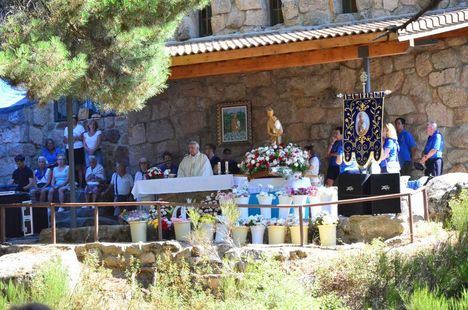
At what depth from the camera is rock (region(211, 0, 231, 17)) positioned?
65.9ft

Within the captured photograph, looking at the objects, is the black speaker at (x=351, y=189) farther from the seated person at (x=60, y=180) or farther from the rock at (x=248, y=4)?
the seated person at (x=60, y=180)

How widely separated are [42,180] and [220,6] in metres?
5.15

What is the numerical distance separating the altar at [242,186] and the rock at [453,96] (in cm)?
353

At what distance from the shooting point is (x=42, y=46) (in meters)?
11.5

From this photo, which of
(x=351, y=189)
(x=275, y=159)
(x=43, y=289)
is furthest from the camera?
(x=275, y=159)

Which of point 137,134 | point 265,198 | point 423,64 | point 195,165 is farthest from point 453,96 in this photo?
point 137,134

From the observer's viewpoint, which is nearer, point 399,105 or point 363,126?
point 363,126

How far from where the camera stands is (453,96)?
17391mm

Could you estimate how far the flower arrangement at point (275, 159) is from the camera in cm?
1511

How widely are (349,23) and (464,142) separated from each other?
3.37m

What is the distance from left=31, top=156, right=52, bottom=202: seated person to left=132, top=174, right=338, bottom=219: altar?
3.36 metres

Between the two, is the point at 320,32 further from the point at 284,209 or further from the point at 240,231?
the point at 240,231

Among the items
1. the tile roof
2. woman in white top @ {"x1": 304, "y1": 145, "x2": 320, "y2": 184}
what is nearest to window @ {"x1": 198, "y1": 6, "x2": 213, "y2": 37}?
the tile roof

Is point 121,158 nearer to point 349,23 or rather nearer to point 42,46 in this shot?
point 349,23
